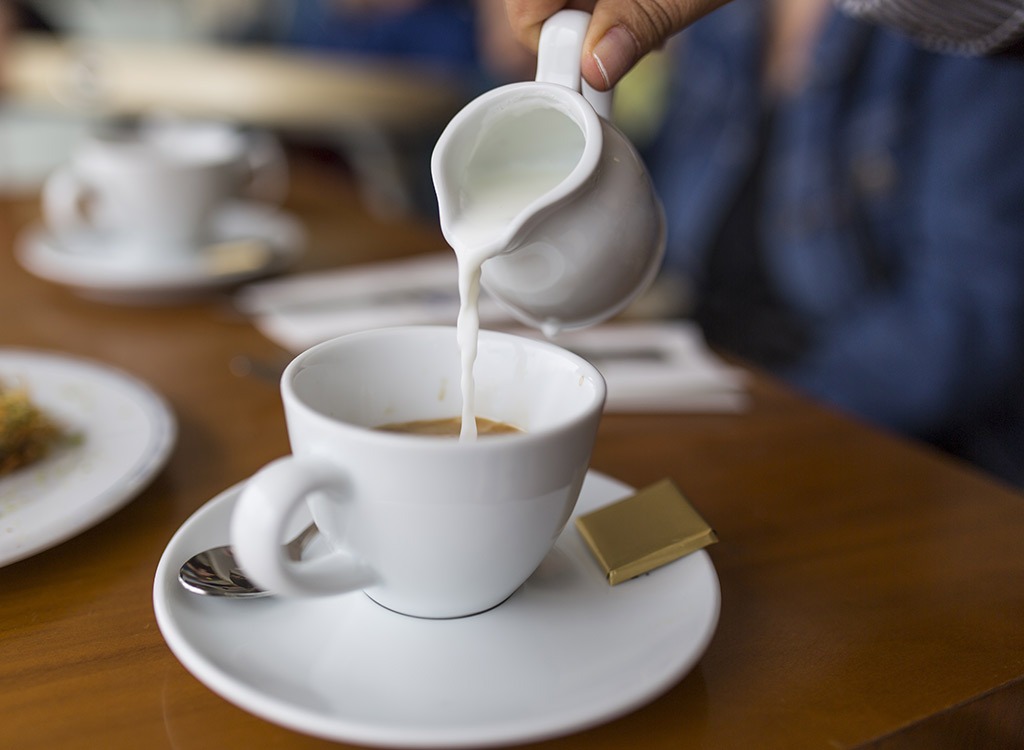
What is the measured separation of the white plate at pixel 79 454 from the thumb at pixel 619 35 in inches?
15.0

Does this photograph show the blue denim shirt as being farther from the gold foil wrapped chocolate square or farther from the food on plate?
the food on plate

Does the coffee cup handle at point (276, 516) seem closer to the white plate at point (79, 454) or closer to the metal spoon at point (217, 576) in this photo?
the metal spoon at point (217, 576)

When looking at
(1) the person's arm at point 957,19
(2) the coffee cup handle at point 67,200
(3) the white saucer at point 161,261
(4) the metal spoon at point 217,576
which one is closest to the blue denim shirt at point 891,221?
(1) the person's arm at point 957,19

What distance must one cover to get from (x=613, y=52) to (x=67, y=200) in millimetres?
817

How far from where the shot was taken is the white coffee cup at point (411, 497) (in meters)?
0.43

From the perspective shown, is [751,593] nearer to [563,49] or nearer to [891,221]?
[563,49]

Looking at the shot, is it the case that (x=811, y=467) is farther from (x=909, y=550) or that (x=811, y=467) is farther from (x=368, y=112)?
(x=368, y=112)

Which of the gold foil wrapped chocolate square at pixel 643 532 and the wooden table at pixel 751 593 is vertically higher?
the gold foil wrapped chocolate square at pixel 643 532

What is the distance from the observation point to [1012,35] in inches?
34.7

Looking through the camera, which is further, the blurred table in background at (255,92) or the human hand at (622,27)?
the blurred table in background at (255,92)

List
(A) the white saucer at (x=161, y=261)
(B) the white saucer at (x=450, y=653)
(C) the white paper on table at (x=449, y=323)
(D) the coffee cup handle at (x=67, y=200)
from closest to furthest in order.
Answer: (B) the white saucer at (x=450, y=653)
(C) the white paper on table at (x=449, y=323)
(A) the white saucer at (x=161, y=261)
(D) the coffee cup handle at (x=67, y=200)

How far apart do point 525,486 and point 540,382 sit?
0.36 feet

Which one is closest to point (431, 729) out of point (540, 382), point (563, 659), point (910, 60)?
point (563, 659)

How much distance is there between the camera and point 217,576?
1.61 feet
